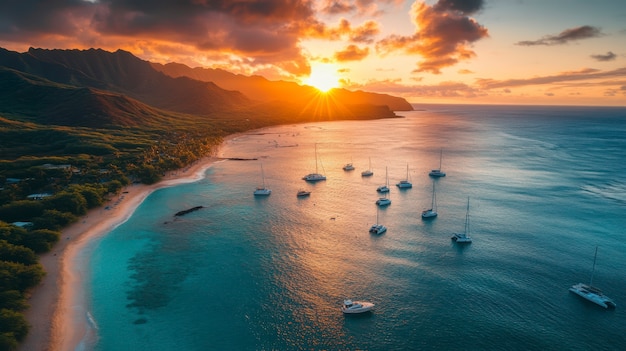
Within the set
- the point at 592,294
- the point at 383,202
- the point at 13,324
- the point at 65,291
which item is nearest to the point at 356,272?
the point at 592,294

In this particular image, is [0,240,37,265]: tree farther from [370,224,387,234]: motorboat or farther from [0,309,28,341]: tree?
[370,224,387,234]: motorboat

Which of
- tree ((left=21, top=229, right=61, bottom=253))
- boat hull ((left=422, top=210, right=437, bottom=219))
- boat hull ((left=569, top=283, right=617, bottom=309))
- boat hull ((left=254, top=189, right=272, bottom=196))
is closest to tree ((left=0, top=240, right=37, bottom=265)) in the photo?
tree ((left=21, top=229, right=61, bottom=253))

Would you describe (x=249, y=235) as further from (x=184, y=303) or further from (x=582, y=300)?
(x=582, y=300)

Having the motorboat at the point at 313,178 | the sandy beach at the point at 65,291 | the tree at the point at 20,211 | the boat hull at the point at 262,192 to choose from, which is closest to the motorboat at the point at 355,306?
the sandy beach at the point at 65,291

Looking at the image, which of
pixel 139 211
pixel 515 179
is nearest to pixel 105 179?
pixel 139 211

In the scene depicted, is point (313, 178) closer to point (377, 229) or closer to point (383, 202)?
point (383, 202)

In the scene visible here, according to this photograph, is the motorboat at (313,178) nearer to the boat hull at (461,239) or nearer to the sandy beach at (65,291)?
the sandy beach at (65,291)

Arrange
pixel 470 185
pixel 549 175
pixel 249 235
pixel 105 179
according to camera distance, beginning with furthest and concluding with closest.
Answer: pixel 549 175 < pixel 470 185 < pixel 105 179 < pixel 249 235
